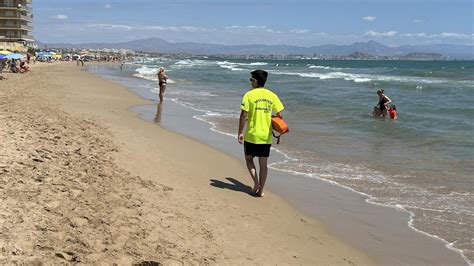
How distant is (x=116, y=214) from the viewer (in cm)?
472

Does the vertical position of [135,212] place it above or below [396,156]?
above

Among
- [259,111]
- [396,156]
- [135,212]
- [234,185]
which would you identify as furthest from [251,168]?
[396,156]

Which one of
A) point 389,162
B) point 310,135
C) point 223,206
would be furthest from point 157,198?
point 310,135

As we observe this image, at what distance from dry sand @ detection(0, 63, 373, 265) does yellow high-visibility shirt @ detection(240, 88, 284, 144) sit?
2.81 feet

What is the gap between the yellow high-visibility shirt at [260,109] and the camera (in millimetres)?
6105

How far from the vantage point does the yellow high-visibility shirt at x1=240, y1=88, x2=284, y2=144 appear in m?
6.11

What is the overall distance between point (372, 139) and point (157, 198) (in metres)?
7.57

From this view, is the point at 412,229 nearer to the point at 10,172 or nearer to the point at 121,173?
the point at 121,173

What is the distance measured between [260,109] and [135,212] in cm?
212

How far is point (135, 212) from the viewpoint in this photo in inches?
192

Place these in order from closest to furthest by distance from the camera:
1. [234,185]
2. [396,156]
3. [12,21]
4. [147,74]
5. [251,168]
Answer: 1. [251,168]
2. [234,185]
3. [396,156]
4. [147,74]
5. [12,21]

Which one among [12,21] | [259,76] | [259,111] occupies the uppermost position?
[12,21]

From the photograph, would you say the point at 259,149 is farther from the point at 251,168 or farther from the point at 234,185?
the point at 234,185

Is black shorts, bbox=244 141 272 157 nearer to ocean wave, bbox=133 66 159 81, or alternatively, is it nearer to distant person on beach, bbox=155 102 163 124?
distant person on beach, bbox=155 102 163 124
